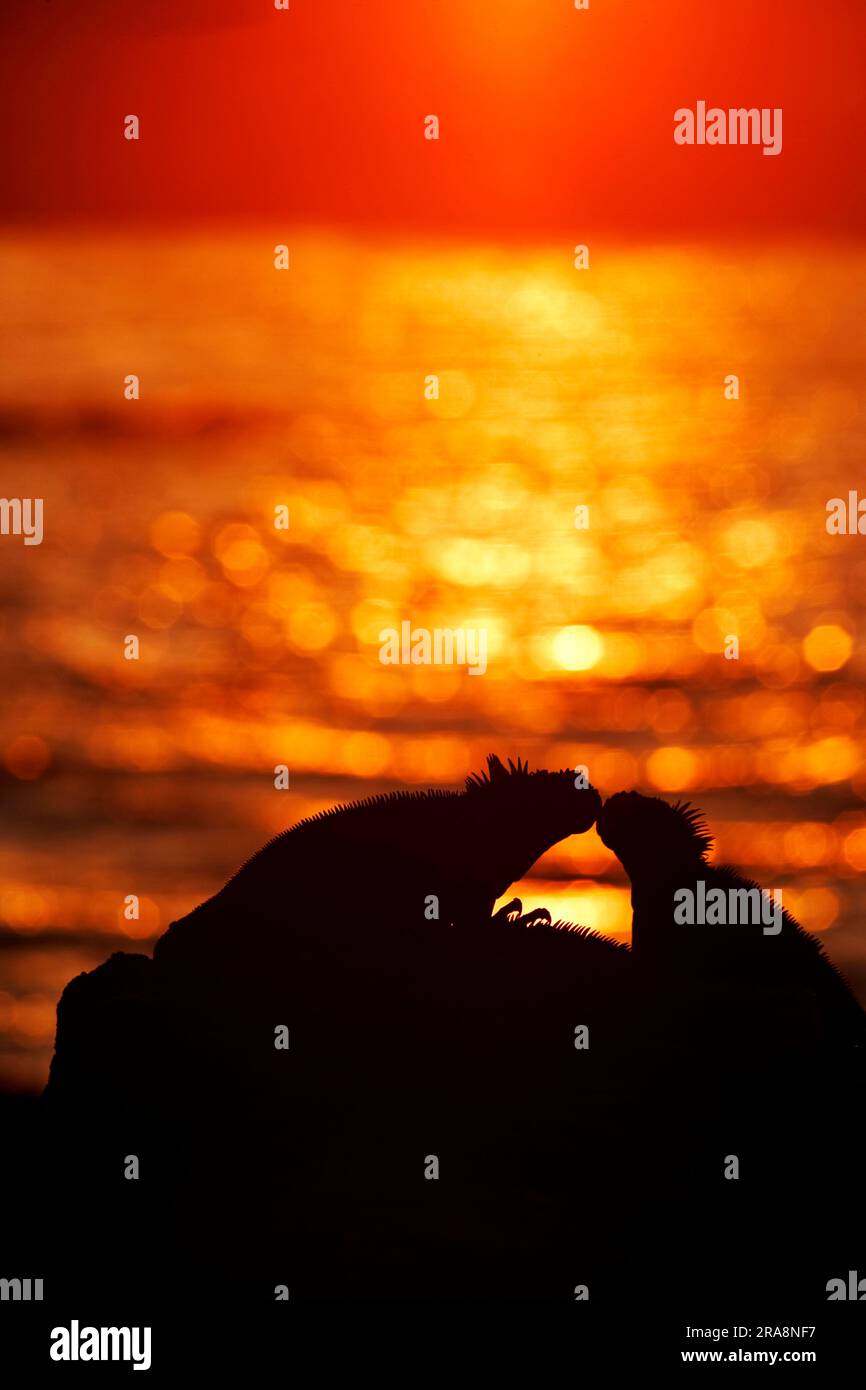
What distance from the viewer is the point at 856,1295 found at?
21.0 ft

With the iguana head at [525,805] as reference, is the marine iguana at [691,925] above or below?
below

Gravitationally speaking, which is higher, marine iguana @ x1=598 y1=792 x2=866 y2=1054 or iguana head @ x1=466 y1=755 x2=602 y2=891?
iguana head @ x1=466 y1=755 x2=602 y2=891

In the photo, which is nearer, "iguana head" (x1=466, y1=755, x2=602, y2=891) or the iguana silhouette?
the iguana silhouette

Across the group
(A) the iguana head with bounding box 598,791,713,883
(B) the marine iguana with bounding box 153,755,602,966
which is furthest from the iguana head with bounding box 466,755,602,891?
(A) the iguana head with bounding box 598,791,713,883

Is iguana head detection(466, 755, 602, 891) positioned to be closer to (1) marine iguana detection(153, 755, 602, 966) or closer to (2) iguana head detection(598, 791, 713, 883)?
(1) marine iguana detection(153, 755, 602, 966)

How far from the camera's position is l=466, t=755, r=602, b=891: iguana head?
703 cm

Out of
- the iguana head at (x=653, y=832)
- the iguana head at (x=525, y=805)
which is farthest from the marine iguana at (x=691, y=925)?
the iguana head at (x=525, y=805)

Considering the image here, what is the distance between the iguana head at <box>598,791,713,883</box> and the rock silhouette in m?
0.09

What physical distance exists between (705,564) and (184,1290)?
13.5 m

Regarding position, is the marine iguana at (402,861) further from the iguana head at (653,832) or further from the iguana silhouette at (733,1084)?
the iguana silhouette at (733,1084)

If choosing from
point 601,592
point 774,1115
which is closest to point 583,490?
point 601,592

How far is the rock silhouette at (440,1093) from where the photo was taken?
262 inches

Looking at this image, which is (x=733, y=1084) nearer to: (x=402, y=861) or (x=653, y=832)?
(x=653, y=832)
